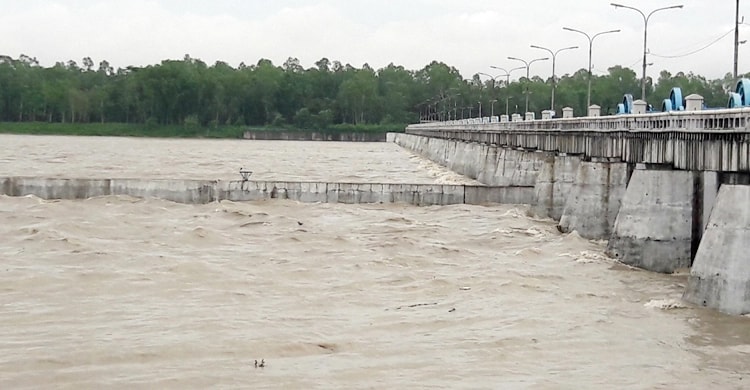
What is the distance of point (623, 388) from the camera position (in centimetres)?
1792

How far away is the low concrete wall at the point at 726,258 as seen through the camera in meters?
23.3

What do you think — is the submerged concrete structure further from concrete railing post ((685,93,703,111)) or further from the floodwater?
concrete railing post ((685,93,703,111))

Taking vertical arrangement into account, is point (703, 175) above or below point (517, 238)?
above

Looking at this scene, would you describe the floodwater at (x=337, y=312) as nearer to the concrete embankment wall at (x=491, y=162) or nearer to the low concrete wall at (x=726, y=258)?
the low concrete wall at (x=726, y=258)

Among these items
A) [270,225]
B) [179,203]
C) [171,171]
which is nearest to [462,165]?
[171,171]

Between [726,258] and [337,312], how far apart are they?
9851 mm

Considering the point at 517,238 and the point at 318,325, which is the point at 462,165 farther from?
the point at 318,325

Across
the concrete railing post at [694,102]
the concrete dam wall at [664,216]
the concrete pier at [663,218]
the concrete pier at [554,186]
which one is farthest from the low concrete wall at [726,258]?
Answer: the concrete pier at [554,186]

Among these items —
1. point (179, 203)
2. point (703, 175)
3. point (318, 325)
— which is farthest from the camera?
point (179, 203)

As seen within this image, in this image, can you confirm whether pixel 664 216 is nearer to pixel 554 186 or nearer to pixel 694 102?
pixel 694 102

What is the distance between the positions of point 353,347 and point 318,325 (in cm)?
228

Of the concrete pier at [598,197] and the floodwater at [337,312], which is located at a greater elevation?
the concrete pier at [598,197]

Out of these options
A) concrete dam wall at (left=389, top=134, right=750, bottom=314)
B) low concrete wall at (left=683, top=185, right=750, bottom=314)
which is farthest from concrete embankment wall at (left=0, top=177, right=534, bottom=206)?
low concrete wall at (left=683, top=185, right=750, bottom=314)

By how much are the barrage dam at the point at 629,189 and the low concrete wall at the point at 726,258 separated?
25 millimetres
